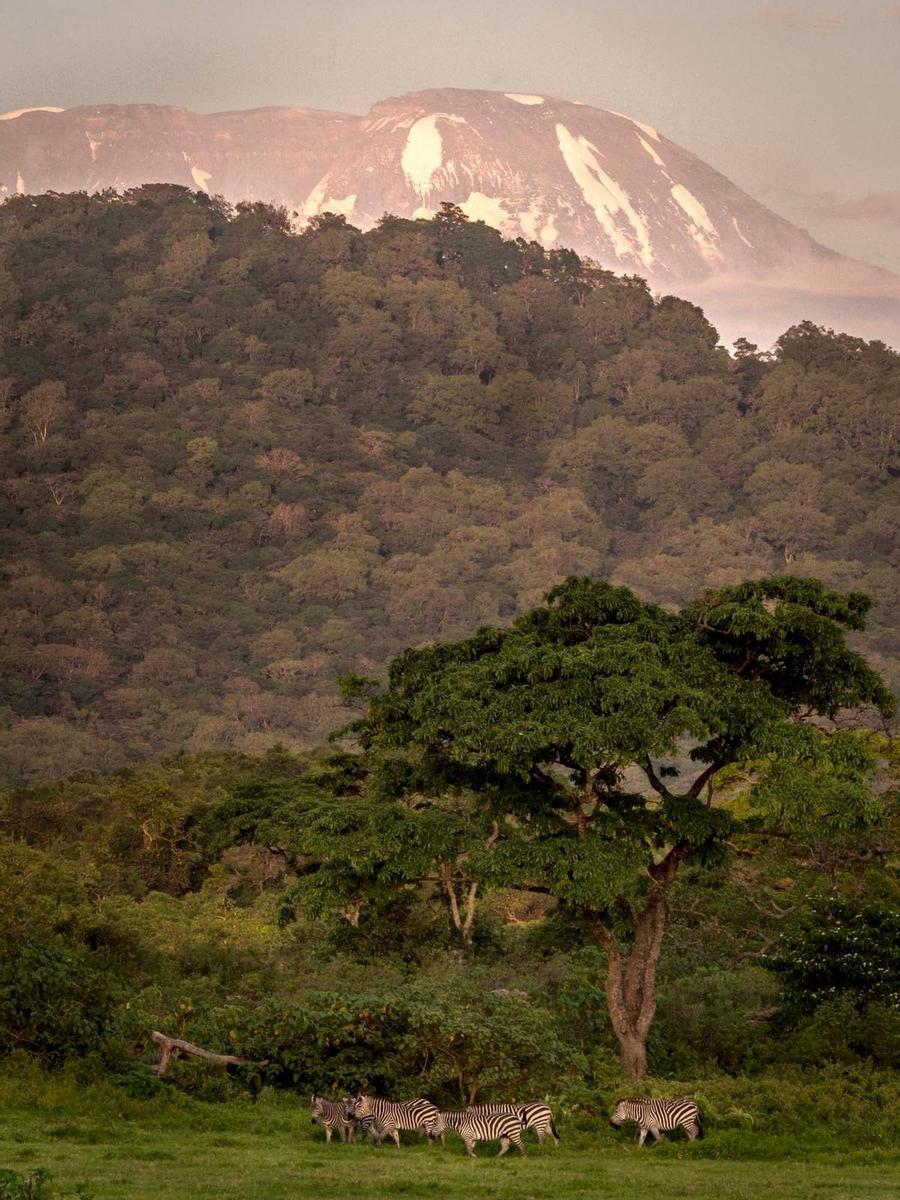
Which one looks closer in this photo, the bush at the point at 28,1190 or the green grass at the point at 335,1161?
the bush at the point at 28,1190

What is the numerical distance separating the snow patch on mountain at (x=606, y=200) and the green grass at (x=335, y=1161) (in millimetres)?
161053

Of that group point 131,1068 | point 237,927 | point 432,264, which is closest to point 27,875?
point 237,927

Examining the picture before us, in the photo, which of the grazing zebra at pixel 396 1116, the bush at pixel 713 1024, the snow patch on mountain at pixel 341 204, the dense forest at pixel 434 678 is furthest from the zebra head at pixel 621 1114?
the snow patch on mountain at pixel 341 204

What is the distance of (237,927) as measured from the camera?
38.1m

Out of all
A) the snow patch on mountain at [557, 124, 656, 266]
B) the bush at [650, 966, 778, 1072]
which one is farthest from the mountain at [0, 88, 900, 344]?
the bush at [650, 966, 778, 1072]

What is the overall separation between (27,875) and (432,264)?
409 feet

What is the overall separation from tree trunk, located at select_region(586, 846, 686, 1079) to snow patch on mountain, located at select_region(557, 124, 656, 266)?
156m

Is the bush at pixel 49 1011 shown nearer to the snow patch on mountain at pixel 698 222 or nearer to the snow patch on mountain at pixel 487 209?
the snow patch on mountain at pixel 487 209

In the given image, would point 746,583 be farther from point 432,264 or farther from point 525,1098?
point 432,264

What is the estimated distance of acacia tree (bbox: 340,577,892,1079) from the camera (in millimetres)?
21516

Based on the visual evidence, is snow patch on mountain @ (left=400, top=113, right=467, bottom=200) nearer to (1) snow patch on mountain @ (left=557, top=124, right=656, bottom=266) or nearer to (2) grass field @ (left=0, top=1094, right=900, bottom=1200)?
(1) snow patch on mountain @ (left=557, top=124, right=656, bottom=266)

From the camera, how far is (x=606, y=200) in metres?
177

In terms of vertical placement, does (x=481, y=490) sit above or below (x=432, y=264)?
below

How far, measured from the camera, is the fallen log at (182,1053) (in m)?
19.8
